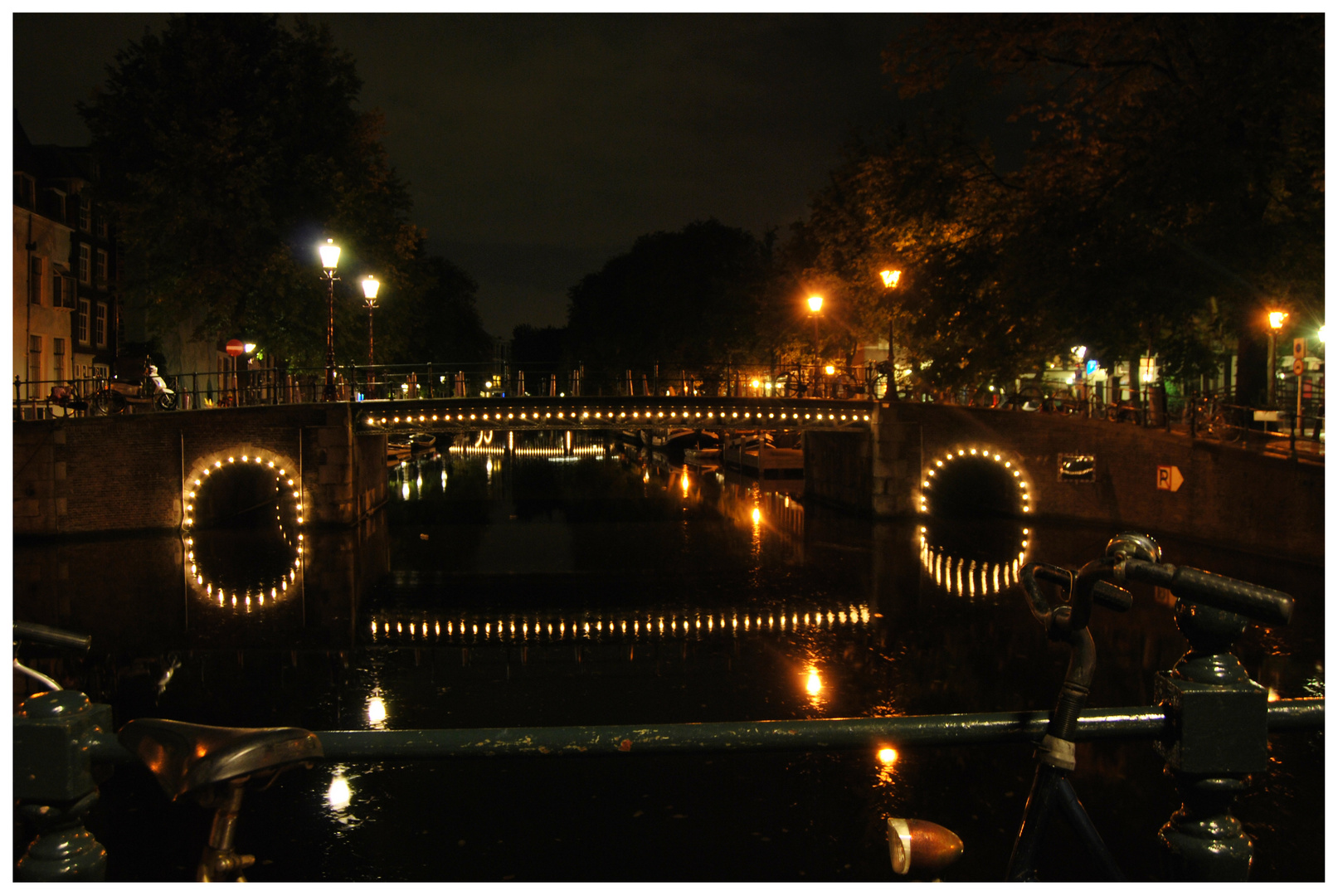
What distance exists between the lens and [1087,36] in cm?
2181

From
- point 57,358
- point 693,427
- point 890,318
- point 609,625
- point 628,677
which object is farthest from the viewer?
point 57,358

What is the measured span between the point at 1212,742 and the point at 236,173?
31903 millimetres

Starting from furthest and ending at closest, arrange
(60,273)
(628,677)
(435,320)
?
(435,320) < (60,273) < (628,677)

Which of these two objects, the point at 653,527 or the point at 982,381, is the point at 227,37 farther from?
the point at 982,381

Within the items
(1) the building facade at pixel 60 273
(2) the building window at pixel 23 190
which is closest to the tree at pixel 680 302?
(1) the building facade at pixel 60 273

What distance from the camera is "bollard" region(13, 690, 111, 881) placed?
264cm

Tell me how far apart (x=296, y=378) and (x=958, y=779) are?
3288 cm

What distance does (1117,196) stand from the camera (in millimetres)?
21266

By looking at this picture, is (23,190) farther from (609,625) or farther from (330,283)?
(609,625)

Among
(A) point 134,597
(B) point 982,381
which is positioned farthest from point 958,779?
(B) point 982,381

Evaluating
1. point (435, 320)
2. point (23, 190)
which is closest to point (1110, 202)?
point (23, 190)

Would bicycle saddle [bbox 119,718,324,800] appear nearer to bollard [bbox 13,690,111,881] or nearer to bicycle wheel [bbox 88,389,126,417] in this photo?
bollard [bbox 13,690,111,881]

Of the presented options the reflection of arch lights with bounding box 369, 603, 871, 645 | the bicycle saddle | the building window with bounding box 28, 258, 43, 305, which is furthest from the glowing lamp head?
the bicycle saddle

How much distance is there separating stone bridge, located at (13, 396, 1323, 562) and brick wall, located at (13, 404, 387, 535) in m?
0.03
